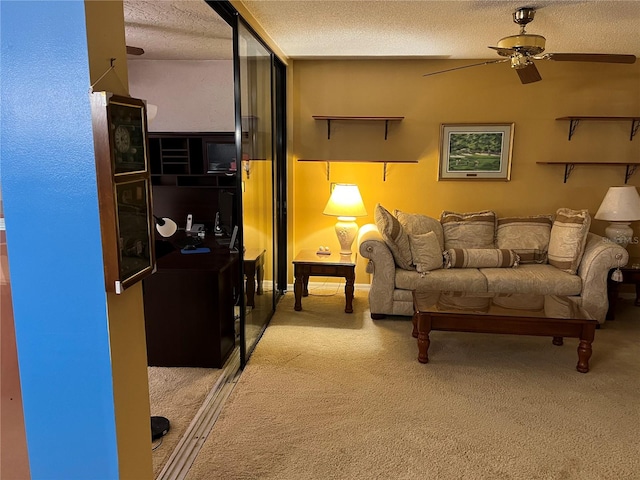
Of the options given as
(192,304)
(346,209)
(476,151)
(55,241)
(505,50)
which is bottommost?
(192,304)

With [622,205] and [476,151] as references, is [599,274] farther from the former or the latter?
[476,151]

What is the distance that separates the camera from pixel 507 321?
10.1ft

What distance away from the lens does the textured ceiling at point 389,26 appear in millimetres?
2922

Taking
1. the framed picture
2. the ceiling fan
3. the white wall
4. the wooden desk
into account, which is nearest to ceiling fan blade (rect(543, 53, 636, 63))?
the ceiling fan

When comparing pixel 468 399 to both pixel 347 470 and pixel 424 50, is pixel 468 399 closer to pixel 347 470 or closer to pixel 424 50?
pixel 347 470

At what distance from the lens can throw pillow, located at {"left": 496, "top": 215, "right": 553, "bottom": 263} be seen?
4328 mm

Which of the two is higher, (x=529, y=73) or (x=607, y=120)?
(x=529, y=73)

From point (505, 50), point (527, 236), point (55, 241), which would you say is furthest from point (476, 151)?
point (55, 241)

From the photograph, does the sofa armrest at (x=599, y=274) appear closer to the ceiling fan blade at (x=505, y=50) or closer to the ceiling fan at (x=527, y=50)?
the ceiling fan at (x=527, y=50)

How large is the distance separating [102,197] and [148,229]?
0.80 ft

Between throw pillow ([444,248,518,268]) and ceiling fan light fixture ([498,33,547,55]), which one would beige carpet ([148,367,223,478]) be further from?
ceiling fan light fixture ([498,33,547,55])

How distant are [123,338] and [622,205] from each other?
432 cm

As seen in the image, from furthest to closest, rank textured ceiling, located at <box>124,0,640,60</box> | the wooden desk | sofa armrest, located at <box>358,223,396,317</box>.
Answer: sofa armrest, located at <box>358,223,396,317</box> → the wooden desk → textured ceiling, located at <box>124,0,640,60</box>

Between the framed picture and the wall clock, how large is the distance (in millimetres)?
3740
